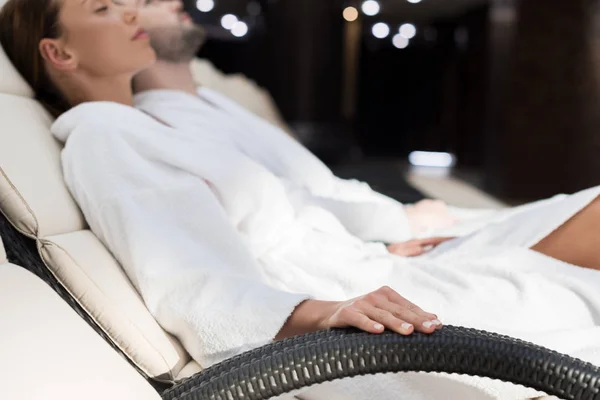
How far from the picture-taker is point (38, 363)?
65 cm

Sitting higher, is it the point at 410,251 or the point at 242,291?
the point at 242,291

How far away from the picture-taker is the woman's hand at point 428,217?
1680 mm

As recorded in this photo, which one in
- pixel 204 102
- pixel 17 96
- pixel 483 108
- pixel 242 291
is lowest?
pixel 483 108

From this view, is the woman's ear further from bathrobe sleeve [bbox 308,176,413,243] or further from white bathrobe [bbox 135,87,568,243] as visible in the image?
bathrobe sleeve [bbox 308,176,413,243]

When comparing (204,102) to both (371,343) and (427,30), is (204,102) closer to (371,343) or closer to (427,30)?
(371,343)

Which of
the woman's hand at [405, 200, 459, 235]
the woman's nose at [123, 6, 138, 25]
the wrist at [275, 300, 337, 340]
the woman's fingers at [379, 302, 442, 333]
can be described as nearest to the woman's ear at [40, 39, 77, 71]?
the woman's nose at [123, 6, 138, 25]

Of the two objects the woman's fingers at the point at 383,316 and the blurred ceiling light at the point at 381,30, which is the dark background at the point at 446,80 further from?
the woman's fingers at the point at 383,316

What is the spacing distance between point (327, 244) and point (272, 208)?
123 mm

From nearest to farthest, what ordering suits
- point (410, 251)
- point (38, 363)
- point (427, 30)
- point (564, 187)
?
1. point (38, 363)
2. point (410, 251)
3. point (564, 187)
4. point (427, 30)

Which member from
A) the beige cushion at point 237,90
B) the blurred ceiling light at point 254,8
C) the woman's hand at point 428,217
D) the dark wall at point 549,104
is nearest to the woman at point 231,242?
the woman's hand at point 428,217

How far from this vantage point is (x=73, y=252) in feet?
3.11

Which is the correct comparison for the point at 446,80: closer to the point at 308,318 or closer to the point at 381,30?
the point at 381,30

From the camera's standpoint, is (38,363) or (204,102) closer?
(38,363)

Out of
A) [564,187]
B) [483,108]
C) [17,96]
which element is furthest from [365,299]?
[483,108]
